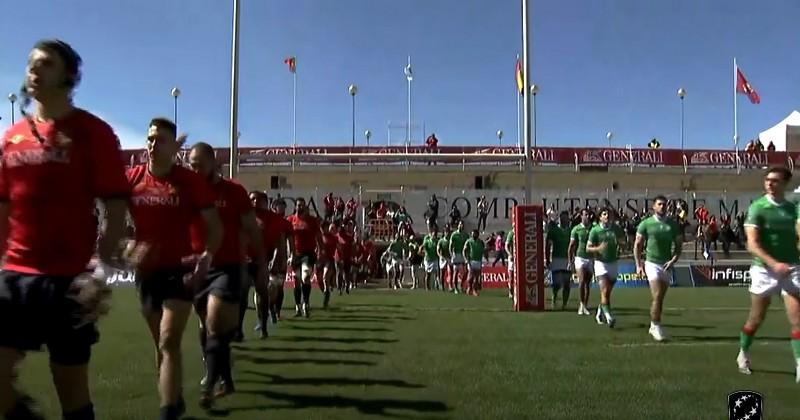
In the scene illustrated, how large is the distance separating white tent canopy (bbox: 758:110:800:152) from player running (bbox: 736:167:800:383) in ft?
193

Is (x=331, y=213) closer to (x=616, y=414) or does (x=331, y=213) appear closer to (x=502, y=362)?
(x=502, y=362)

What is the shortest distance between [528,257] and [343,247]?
8327 mm

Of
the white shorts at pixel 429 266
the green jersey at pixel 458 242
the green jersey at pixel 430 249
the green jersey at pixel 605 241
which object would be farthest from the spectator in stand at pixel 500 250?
the green jersey at pixel 605 241

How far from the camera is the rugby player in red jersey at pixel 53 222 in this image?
375 cm

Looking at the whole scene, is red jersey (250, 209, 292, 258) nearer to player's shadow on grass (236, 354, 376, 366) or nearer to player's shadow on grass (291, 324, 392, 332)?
player's shadow on grass (236, 354, 376, 366)

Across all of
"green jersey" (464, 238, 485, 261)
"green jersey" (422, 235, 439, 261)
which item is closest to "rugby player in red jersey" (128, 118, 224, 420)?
"green jersey" (464, 238, 485, 261)

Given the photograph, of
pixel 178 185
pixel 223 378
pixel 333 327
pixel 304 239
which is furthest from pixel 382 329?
pixel 178 185

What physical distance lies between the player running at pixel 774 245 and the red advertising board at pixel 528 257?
343 inches

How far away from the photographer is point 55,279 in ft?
12.5

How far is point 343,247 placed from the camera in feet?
80.4

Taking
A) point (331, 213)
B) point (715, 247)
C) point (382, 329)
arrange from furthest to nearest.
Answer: point (331, 213)
point (715, 247)
point (382, 329)

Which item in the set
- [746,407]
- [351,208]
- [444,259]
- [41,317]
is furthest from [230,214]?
[351,208]

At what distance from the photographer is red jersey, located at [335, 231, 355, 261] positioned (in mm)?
23117

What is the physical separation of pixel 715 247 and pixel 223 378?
37.0 m
